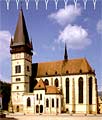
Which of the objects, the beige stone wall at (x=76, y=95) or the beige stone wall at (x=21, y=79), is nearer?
the beige stone wall at (x=76, y=95)

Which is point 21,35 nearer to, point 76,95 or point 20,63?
point 20,63

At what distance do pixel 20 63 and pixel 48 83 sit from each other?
574cm

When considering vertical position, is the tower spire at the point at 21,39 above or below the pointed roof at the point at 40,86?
above

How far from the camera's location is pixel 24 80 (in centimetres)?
5566

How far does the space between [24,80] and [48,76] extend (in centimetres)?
408

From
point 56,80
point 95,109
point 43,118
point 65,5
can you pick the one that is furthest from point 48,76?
point 65,5

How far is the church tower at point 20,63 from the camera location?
55438 mm

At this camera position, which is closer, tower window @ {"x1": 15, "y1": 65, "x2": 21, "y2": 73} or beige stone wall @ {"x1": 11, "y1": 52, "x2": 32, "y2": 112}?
beige stone wall @ {"x1": 11, "y1": 52, "x2": 32, "y2": 112}

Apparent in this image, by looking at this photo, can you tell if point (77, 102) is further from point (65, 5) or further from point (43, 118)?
point (65, 5)

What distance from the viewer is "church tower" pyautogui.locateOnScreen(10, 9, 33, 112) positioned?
5544cm

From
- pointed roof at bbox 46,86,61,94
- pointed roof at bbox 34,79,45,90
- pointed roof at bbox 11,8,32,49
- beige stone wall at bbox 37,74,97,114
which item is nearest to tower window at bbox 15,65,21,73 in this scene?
pointed roof at bbox 11,8,32,49

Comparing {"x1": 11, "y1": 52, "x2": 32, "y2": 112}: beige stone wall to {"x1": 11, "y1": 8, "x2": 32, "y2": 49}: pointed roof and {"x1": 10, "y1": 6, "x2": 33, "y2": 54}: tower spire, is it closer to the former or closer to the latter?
{"x1": 10, "y1": 6, "x2": 33, "y2": 54}: tower spire

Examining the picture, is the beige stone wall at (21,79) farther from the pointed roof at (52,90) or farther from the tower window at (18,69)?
the pointed roof at (52,90)

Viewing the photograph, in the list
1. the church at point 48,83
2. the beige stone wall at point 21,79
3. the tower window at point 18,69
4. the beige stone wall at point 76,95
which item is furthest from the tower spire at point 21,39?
the beige stone wall at point 76,95
